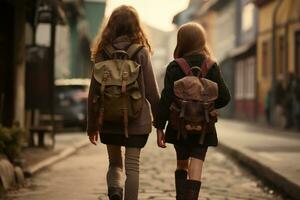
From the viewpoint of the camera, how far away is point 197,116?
18.6ft

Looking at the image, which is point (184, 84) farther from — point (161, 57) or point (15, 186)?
point (161, 57)

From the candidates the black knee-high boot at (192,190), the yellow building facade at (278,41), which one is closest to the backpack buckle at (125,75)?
the black knee-high boot at (192,190)

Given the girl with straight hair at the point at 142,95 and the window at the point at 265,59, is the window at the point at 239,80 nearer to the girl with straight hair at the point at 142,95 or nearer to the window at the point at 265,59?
the window at the point at 265,59

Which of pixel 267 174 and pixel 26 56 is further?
pixel 26 56

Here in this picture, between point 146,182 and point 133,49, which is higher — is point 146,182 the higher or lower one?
the lower one

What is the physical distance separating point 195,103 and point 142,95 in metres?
0.40

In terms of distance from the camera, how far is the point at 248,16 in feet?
124

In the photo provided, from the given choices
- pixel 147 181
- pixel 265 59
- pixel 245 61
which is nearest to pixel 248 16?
pixel 245 61

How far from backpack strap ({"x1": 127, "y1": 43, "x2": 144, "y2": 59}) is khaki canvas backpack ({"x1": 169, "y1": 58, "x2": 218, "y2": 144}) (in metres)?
0.38

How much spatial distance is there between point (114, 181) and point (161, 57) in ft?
425

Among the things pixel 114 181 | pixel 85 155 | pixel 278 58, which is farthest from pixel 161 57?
pixel 114 181

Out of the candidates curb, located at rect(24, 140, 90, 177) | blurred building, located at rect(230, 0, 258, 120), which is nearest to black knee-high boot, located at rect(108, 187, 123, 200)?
curb, located at rect(24, 140, 90, 177)

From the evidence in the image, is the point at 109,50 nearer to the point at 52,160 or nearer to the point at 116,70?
the point at 116,70

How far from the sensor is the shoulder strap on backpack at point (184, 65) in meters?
5.74
